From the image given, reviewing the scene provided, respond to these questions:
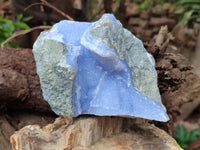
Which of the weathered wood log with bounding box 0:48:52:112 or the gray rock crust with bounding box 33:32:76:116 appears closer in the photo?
the gray rock crust with bounding box 33:32:76:116

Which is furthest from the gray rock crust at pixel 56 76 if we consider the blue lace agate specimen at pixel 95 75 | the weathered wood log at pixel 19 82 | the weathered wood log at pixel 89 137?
the weathered wood log at pixel 19 82

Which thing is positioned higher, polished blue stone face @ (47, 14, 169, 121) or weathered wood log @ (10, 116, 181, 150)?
polished blue stone face @ (47, 14, 169, 121)

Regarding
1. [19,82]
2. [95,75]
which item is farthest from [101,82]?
[19,82]

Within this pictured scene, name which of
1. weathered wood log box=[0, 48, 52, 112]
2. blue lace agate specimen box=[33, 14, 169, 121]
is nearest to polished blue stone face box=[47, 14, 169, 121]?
blue lace agate specimen box=[33, 14, 169, 121]

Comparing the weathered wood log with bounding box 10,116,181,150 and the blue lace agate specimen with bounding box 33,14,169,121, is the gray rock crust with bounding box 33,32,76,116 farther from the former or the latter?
the weathered wood log with bounding box 10,116,181,150

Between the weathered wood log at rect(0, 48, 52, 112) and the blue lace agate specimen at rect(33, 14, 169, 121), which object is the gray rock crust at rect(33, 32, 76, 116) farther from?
the weathered wood log at rect(0, 48, 52, 112)

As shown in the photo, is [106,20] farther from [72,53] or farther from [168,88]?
[168,88]

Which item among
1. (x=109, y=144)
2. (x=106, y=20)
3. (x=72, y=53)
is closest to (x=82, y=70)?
(x=72, y=53)

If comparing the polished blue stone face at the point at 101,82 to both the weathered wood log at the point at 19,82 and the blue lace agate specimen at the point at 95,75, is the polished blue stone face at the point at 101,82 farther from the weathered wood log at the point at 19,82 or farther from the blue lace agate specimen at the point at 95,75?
the weathered wood log at the point at 19,82
